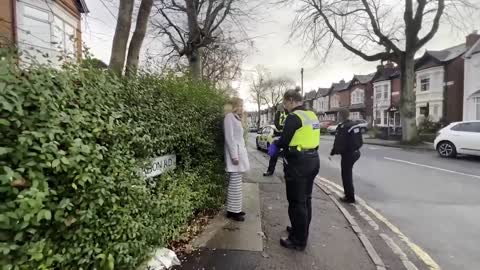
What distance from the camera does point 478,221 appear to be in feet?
16.9

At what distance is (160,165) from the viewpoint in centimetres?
345

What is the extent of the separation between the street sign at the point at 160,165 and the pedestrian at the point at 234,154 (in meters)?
0.91

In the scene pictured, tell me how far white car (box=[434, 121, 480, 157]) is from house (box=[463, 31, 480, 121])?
15633 millimetres

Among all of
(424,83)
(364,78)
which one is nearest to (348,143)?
(424,83)

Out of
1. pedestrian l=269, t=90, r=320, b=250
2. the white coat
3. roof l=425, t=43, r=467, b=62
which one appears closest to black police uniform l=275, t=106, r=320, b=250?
pedestrian l=269, t=90, r=320, b=250

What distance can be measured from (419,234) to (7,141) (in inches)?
205

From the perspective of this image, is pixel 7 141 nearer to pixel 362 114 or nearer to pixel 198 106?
pixel 198 106

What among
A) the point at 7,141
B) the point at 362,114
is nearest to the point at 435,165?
the point at 7,141

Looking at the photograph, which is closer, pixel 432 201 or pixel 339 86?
pixel 432 201

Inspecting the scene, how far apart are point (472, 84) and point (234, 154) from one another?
2924 cm

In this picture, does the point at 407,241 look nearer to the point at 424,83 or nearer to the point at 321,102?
the point at 424,83

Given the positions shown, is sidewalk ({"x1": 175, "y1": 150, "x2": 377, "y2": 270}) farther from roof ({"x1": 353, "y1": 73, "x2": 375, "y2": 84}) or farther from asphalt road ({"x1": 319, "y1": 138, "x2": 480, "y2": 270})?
roof ({"x1": 353, "y1": 73, "x2": 375, "y2": 84})

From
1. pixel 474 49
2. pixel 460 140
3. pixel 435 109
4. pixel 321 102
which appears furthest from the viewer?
pixel 321 102

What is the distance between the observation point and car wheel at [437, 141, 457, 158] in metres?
13.2
